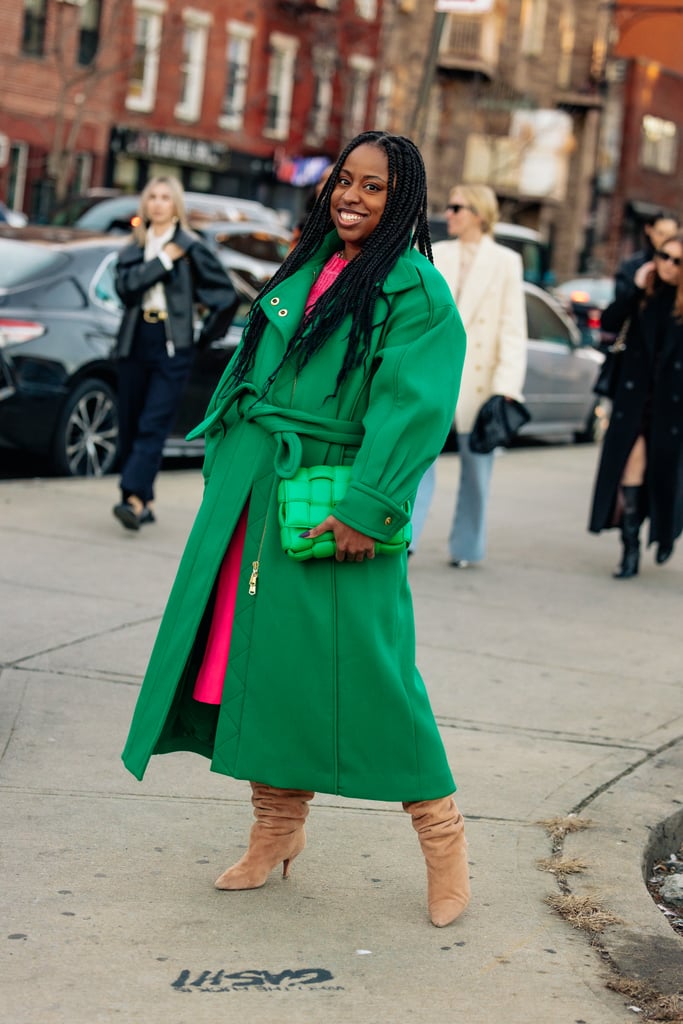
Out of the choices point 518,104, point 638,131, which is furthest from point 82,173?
point 638,131

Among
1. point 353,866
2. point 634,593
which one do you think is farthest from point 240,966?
point 634,593

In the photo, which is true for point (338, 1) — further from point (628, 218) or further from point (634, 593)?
point (634, 593)

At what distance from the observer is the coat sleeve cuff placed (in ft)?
11.9

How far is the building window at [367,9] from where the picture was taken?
4041 centimetres

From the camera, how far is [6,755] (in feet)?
16.3

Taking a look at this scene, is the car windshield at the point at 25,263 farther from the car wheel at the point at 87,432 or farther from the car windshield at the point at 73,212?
the car windshield at the point at 73,212

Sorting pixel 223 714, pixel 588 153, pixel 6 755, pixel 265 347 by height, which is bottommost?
pixel 6 755

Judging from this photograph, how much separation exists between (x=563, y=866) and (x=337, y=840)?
23.6 inches

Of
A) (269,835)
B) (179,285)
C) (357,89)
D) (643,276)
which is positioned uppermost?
(357,89)

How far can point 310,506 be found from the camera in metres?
3.70

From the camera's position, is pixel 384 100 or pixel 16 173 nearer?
pixel 16 173

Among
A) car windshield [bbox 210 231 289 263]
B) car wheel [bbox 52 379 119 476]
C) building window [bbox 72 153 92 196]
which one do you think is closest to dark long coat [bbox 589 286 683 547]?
car wheel [bbox 52 379 119 476]

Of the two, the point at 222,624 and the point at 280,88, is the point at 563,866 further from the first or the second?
the point at 280,88

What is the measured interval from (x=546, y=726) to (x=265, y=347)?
244 centimetres
